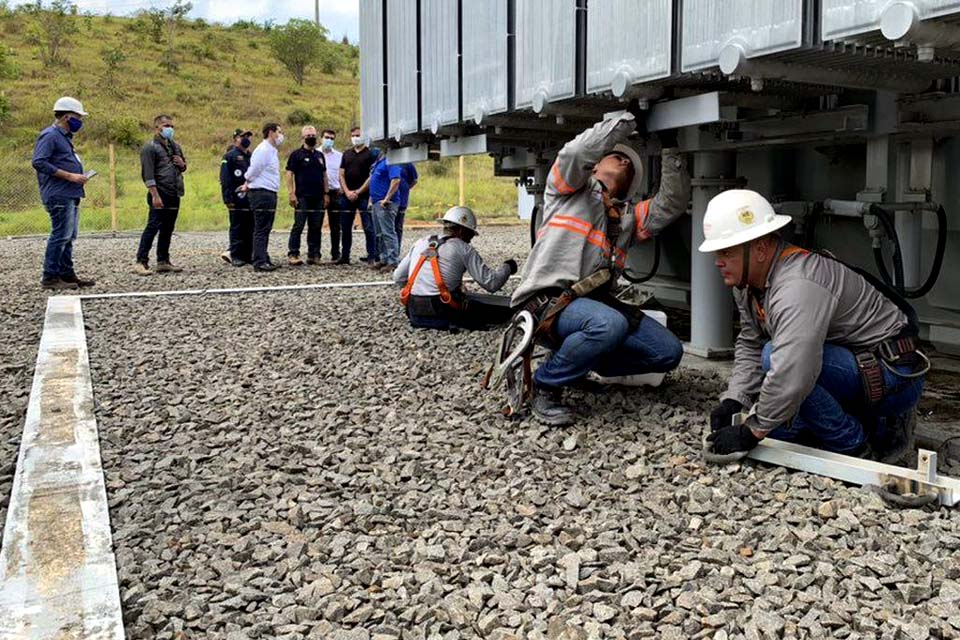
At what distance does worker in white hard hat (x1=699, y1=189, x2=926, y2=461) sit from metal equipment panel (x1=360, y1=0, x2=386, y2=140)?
591 centimetres

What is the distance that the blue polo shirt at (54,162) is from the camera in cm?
1015

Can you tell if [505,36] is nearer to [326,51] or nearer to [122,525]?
Answer: [122,525]

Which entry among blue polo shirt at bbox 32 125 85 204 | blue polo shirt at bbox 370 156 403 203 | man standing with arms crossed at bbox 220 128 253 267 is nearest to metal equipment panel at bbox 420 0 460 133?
blue polo shirt at bbox 32 125 85 204

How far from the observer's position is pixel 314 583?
3.22 meters

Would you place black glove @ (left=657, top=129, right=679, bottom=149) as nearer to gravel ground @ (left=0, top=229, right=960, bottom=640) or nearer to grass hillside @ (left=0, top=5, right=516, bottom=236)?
gravel ground @ (left=0, top=229, right=960, bottom=640)

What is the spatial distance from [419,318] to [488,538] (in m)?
4.38

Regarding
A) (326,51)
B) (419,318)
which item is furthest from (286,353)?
(326,51)

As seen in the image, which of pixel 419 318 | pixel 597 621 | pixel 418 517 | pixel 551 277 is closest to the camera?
pixel 597 621

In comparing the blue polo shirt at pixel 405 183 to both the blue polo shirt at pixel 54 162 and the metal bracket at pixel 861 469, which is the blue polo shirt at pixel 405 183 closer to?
the blue polo shirt at pixel 54 162

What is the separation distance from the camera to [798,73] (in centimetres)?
458

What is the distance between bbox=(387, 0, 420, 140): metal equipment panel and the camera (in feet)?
27.7

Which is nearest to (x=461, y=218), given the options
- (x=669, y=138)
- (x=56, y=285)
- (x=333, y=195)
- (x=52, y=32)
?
(x=669, y=138)

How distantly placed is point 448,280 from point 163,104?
4409cm

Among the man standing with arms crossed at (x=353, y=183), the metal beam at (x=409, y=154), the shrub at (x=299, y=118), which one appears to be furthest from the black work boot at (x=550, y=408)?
the shrub at (x=299, y=118)
